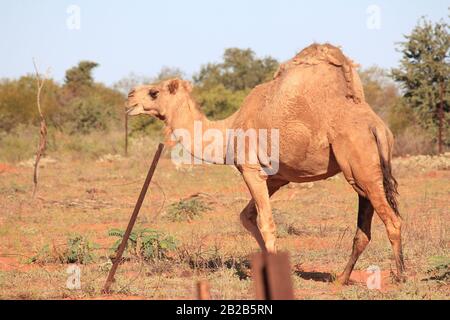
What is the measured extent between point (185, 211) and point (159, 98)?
6.11 m

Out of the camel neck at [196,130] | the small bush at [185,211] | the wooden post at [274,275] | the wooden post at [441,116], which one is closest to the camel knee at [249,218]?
the camel neck at [196,130]

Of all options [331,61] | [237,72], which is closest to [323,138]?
[331,61]

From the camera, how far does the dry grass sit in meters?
9.12

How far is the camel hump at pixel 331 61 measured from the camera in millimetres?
9633

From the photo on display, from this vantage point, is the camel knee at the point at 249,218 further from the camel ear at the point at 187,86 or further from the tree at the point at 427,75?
the tree at the point at 427,75

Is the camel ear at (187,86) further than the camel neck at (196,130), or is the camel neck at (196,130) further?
the camel ear at (187,86)

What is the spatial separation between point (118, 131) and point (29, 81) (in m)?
20.3

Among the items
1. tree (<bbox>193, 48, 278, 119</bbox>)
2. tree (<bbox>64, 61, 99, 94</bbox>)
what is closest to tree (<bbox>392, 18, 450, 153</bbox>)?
tree (<bbox>193, 48, 278, 119</bbox>)

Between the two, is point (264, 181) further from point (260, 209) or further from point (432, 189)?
point (432, 189)

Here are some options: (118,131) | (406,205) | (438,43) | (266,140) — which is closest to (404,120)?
Answer: (438,43)

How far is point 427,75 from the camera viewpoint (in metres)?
31.4

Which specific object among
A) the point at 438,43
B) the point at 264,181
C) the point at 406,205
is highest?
the point at 438,43

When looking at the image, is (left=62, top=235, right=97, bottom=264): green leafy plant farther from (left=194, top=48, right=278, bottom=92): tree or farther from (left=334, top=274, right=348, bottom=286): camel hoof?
(left=194, top=48, right=278, bottom=92): tree

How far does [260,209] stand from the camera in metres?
9.83
